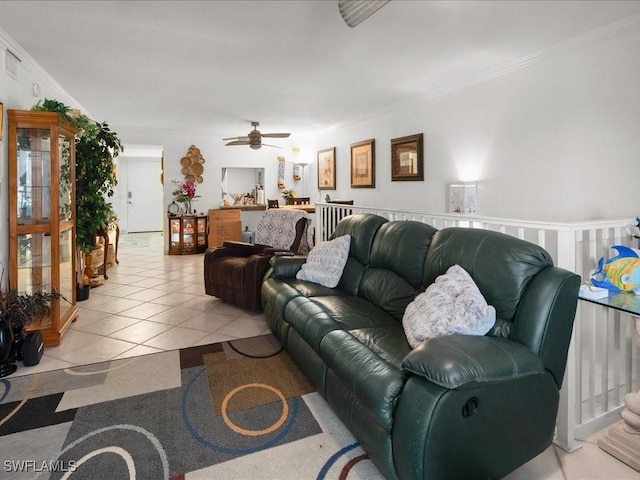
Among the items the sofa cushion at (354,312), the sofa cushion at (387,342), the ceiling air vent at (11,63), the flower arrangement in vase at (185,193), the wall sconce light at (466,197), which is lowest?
the sofa cushion at (387,342)

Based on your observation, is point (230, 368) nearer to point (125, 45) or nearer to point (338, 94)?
point (125, 45)

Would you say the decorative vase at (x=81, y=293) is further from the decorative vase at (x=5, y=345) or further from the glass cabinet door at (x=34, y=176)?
the decorative vase at (x=5, y=345)

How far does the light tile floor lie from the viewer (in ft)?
5.98

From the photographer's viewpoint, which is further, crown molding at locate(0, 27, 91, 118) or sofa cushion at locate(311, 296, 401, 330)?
crown molding at locate(0, 27, 91, 118)

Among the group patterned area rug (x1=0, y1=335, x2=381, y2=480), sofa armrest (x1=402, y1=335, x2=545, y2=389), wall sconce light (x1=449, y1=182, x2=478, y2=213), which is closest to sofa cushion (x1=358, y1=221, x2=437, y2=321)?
patterned area rug (x1=0, y1=335, x2=381, y2=480)

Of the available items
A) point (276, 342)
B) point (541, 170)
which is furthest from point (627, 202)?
point (276, 342)

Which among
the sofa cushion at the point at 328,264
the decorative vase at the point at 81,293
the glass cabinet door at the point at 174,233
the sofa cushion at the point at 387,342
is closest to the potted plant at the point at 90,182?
the decorative vase at the point at 81,293

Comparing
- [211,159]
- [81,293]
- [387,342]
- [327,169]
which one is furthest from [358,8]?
[211,159]

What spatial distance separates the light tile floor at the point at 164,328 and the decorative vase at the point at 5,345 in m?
0.08

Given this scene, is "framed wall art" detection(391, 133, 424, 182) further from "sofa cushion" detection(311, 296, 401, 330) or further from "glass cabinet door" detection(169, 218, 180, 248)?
"glass cabinet door" detection(169, 218, 180, 248)

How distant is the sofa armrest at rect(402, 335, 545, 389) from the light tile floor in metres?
0.63

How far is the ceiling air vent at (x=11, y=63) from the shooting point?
3.16m

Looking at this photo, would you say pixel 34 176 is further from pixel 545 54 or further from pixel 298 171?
pixel 298 171

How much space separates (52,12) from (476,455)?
11.9 ft
